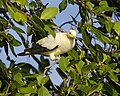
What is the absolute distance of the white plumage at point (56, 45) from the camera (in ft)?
4.43

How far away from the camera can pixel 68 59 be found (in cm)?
121

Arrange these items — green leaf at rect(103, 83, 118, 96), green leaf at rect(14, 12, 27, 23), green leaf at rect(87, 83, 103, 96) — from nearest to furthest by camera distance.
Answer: green leaf at rect(14, 12, 27, 23)
green leaf at rect(87, 83, 103, 96)
green leaf at rect(103, 83, 118, 96)

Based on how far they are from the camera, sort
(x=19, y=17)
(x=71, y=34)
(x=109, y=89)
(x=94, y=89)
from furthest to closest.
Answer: (x=71, y=34), (x=109, y=89), (x=94, y=89), (x=19, y=17)

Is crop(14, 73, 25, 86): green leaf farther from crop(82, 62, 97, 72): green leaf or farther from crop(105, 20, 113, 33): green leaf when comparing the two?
crop(105, 20, 113, 33): green leaf

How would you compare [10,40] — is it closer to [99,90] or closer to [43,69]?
[43,69]

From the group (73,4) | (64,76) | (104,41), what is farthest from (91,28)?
(73,4)

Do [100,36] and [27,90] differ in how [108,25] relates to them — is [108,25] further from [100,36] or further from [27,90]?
[27,90]

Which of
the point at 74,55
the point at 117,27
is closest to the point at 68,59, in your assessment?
the point at 74,55

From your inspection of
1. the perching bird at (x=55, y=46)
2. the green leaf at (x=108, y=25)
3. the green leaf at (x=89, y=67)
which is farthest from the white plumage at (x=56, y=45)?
the green leaf at (x=89, y=67)

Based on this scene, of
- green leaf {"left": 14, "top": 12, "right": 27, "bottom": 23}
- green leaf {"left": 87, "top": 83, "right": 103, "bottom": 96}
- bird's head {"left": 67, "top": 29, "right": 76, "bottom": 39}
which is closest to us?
green leaf {"left": 14, "top": 12, "right": 27, "bottom": 23}

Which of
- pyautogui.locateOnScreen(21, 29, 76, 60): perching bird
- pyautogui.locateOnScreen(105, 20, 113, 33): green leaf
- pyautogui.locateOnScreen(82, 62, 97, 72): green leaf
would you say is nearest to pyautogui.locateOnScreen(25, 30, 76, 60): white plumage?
pyautogui.locateOnScreen(21, 29, 76, 60): perching bird

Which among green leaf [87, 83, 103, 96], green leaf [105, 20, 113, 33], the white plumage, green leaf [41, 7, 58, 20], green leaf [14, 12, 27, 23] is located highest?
green leaf [14, 12, 27, 23]

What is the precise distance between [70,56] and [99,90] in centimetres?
13

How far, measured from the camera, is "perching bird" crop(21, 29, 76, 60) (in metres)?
1.35
